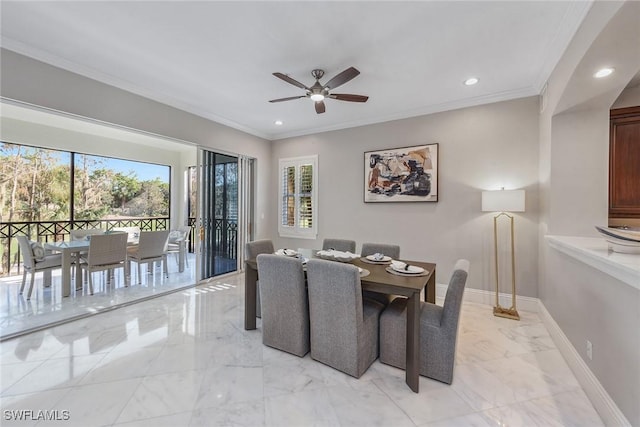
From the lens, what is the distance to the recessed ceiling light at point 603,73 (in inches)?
80.1

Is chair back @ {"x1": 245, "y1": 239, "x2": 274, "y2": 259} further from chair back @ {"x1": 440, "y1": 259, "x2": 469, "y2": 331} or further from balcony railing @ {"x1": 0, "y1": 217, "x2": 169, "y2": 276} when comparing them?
balcony railing @ {"x1": 0, "y1": 217, "x2": 169, "y2": 276}

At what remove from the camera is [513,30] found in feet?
7.57

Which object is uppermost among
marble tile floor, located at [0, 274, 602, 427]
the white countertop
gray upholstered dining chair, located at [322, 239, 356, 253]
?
the white countertop

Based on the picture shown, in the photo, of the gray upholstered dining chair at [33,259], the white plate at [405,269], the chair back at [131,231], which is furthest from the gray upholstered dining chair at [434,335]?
the chair back at [131,231]

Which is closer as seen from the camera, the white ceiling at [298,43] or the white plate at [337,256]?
the white ceiling at [298,43]

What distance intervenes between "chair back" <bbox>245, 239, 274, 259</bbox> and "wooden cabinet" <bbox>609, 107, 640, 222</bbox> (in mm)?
4025

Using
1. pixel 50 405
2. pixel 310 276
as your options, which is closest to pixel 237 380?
pixel 310 276

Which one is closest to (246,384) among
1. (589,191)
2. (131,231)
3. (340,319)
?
(340,319)

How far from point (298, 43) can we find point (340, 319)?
2458mm

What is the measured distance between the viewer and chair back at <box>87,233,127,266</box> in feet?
12.7

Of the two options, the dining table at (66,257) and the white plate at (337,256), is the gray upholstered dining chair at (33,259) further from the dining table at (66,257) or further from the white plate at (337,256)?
the white plate at (337,256)

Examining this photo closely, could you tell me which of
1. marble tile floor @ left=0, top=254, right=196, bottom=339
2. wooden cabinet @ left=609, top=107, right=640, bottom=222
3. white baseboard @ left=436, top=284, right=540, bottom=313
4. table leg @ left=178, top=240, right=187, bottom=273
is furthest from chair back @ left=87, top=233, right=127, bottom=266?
wooden cabinet @ left=609, top=107, right=640, bottom=222

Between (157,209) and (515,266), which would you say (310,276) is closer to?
(515,266)

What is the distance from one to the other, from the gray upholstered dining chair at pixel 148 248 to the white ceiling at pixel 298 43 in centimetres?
220
